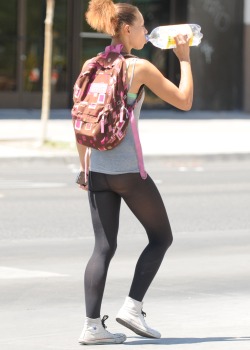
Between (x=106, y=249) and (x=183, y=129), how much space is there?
19824 mm

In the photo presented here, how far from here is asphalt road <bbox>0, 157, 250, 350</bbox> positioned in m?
6.87

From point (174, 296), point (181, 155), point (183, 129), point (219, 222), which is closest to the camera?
point (174, 296)

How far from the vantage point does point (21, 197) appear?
1411 centimetres

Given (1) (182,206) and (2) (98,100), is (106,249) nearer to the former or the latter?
(2) (98,100)

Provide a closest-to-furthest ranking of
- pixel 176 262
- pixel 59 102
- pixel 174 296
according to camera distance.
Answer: pixel 174 296 → pixel 176 262 → pixel 59 102

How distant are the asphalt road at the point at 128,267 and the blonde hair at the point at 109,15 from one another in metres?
1.68

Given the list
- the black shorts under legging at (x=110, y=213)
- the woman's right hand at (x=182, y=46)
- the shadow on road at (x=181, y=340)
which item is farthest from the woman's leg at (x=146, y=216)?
the woman's right hand at (x=182, y=46)

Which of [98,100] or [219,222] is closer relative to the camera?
[98,100]

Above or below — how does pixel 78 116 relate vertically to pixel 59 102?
above

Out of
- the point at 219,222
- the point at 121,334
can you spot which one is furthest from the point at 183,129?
the point at 121,334

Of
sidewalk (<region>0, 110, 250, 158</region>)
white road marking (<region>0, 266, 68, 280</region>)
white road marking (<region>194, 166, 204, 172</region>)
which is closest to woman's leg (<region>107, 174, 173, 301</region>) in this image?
white road marking (<region>0, 266, 68, 280</region>)

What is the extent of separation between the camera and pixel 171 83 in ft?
20.6

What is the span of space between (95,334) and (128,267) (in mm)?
2872

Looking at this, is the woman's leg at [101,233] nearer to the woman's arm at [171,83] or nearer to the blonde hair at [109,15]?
the woman's arm at [171,83]
